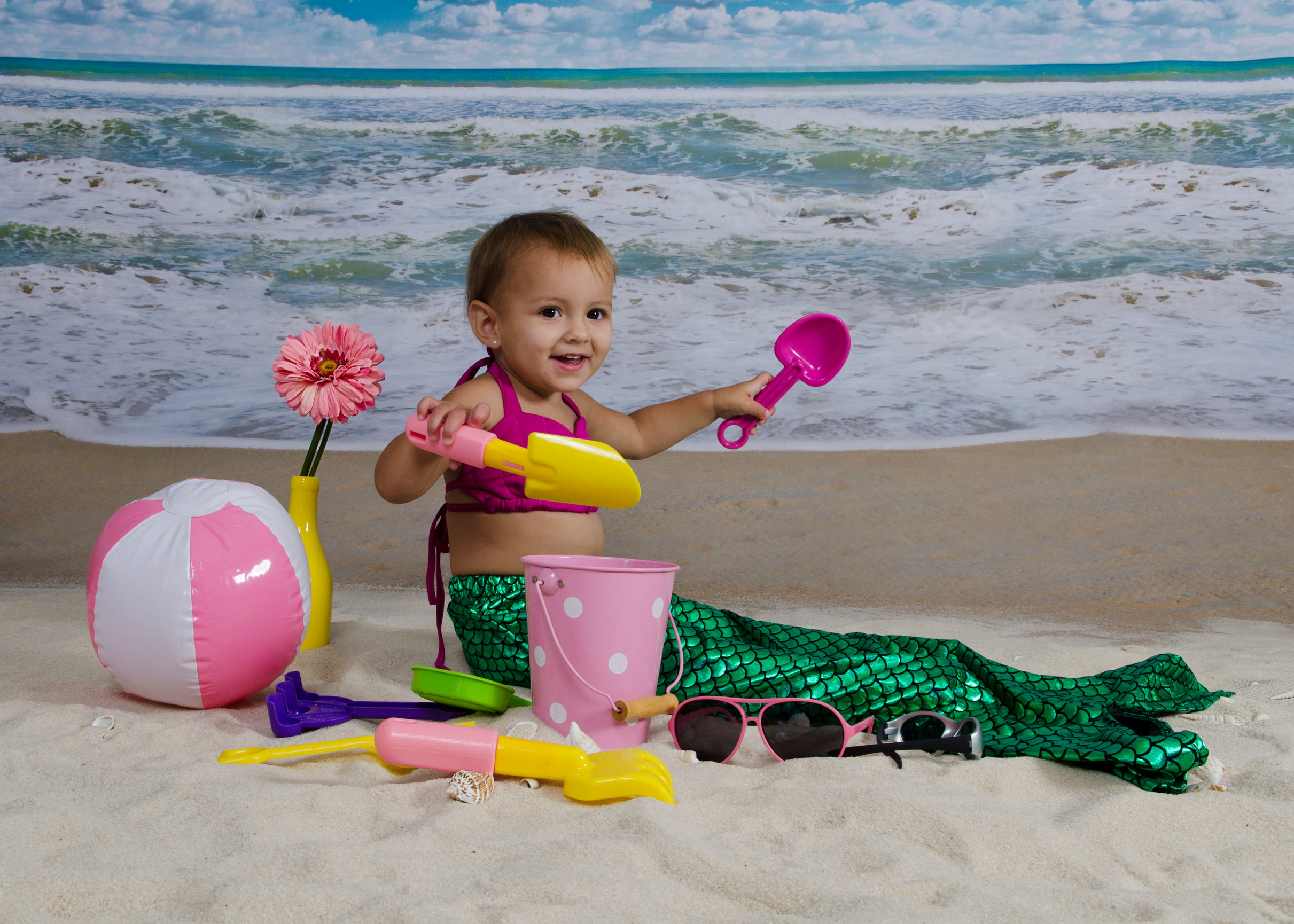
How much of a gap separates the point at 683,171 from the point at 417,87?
7.83 ft

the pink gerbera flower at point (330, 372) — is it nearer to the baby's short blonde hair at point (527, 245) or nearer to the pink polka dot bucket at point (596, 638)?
the baby's short blonde hair at point (527, 245)

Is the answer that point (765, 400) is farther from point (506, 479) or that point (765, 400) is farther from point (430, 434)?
point (430, 434)

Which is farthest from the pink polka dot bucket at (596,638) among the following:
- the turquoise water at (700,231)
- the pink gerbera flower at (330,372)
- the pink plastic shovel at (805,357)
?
the turquoise water at (700,231)

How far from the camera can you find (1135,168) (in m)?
6.55

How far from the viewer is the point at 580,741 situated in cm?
133

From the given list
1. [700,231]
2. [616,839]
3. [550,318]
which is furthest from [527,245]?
[700,231]

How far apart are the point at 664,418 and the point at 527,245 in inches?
17.9

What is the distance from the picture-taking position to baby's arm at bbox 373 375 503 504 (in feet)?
4.50

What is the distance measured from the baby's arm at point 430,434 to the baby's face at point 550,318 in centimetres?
8

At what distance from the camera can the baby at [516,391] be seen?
5.58 feet

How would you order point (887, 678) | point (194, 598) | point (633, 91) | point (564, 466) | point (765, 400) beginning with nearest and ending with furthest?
point (564, 466)
point (194, 598)
point (887, 678)
point (765, 400)
point (633, 91)

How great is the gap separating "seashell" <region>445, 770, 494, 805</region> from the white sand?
0.04 feet

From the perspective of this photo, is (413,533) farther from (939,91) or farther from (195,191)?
(939,91)

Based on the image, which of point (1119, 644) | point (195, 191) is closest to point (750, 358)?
point (1119, 644)
